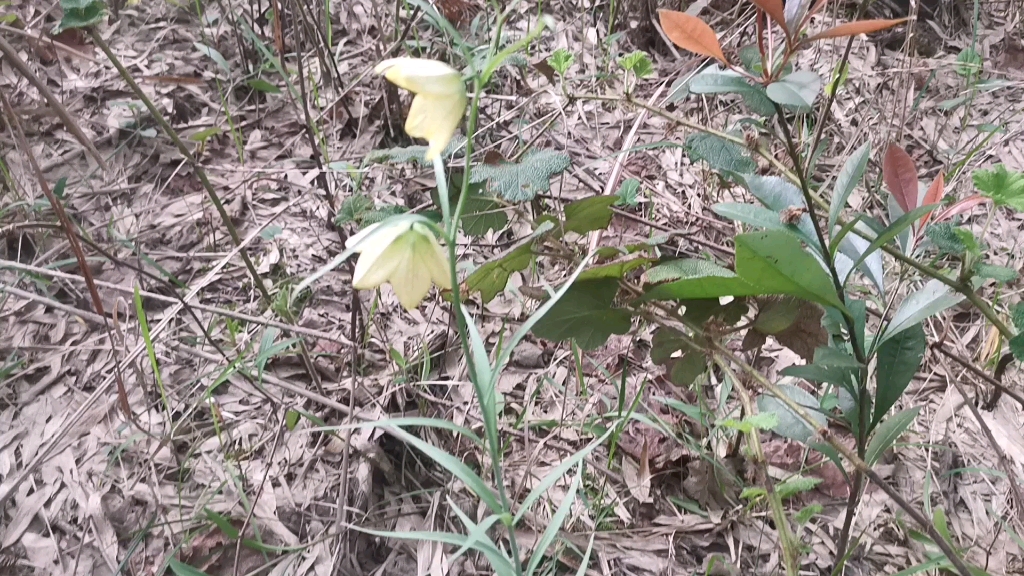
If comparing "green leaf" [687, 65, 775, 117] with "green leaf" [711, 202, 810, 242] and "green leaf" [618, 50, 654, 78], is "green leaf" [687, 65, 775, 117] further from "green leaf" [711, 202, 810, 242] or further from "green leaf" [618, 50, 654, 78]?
"green leaf" [618, 50, 654, 78]

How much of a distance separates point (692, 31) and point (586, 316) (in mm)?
356

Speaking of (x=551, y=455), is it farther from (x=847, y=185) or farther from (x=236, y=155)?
(x=236, y=155)

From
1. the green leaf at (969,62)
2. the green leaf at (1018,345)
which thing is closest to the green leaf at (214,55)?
the green leaf at (1018,345)

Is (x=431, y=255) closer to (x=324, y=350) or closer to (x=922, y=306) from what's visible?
(x=922, y=306)

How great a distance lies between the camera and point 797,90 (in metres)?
0.57

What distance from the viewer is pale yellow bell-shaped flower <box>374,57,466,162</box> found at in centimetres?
49

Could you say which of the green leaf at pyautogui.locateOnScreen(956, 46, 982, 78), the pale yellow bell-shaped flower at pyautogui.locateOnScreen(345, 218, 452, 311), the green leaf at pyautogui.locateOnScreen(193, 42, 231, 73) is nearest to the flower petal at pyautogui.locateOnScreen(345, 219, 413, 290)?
the pale yellow bell-shaped flower at pyautogui.locateOnScreen(345, 218, 452, 311)

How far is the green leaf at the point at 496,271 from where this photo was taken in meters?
0.79

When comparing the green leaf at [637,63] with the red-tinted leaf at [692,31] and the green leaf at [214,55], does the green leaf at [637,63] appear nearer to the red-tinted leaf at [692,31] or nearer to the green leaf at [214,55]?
the red-tinted leaf at [692,31]

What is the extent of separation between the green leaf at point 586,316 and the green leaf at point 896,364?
291mm

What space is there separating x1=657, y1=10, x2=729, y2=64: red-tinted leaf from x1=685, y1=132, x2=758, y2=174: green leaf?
175 mm

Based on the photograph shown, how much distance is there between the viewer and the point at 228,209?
4.63ft

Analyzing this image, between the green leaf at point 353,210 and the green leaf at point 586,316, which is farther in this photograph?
the green leaf at point 353,210

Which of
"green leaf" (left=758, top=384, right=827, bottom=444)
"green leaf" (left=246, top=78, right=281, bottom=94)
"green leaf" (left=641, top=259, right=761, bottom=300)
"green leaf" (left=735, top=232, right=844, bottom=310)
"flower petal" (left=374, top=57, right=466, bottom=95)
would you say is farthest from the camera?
"green leaf" (left=246, top=78, right=281, bottom=94)
